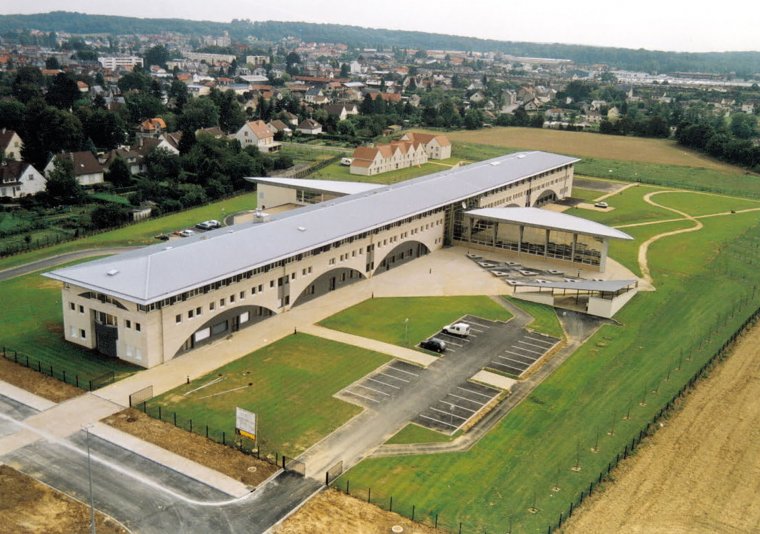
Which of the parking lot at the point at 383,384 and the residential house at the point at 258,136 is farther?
the residential house at the point at 258,136

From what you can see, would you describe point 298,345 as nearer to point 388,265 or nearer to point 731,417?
point 388,265

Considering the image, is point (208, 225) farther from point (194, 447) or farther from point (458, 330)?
point (194, 447)

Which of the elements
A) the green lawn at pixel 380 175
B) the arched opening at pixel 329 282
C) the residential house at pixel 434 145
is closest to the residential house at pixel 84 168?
the green lawn at pixel 380 175

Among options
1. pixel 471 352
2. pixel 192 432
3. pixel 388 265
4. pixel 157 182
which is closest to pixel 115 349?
pixel 192 432

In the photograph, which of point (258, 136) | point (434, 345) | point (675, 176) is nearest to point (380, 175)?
point (258, 136)

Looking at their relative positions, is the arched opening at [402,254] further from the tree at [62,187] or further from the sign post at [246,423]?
the tree at [62,187]

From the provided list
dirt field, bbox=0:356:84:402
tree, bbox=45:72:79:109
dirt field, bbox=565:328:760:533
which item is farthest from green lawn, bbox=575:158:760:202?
tree, bbox=45:72:79:109

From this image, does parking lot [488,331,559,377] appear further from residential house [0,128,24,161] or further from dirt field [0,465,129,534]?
residential house [0,128,24,161]
